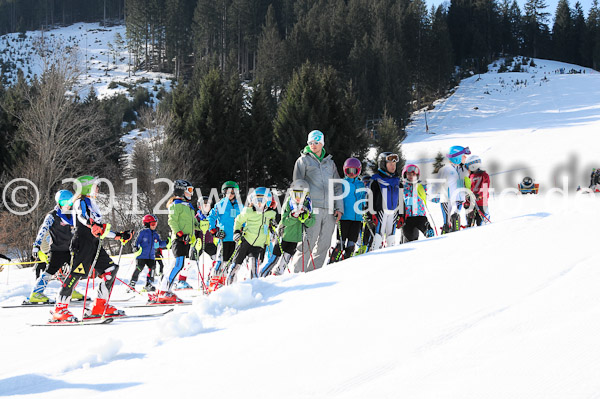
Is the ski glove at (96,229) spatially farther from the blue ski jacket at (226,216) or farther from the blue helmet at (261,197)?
the blue ski jacket at (226,216)

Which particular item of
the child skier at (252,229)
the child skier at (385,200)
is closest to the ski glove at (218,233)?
the child skier at (252,229)

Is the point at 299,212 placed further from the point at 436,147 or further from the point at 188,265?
the point at 436,147

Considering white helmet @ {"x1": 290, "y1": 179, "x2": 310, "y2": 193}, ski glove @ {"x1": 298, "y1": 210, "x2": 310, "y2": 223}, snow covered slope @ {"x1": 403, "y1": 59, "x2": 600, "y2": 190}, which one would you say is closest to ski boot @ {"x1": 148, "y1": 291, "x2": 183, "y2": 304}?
ski glove @ {"x1": 298, "y1": 210, "x2": 310, "y2": 223}

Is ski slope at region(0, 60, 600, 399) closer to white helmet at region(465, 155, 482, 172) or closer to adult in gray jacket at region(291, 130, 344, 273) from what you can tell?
adult in gray jacket at region(291, 130, 344, 273)

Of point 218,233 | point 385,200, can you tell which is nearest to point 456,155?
point 385,200

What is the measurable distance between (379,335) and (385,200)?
4.31 m

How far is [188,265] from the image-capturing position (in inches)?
371

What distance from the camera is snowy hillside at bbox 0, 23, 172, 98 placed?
71312mm

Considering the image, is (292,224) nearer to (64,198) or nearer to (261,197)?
(261,197)

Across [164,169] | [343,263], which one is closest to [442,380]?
[343,263]

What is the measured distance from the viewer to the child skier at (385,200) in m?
8.00

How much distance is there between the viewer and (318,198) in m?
7.43

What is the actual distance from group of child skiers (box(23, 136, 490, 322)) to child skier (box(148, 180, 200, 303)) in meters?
0.02

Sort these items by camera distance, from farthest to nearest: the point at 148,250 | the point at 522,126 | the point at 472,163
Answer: the point at 522,126 → the point at 148,250 → the point at 472,163
